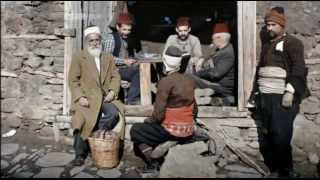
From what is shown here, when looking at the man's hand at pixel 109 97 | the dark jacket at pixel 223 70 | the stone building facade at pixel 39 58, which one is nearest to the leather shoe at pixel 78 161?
the man's hand at pixel 109 97

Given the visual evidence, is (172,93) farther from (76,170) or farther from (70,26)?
(70,26)

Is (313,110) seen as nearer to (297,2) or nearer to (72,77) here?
(297,2)

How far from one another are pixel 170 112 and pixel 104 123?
0.96 meters

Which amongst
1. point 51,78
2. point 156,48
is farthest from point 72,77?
point 156,48

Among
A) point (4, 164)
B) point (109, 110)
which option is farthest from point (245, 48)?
point (4, 164)

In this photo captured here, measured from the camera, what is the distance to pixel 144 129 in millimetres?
5934

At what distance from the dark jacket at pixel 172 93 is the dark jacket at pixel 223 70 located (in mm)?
1164

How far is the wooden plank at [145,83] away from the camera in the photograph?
7.08 meters

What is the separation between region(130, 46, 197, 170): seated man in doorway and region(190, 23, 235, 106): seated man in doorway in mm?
1146

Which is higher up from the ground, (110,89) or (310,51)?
(310,51)

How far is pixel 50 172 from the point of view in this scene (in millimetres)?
6129

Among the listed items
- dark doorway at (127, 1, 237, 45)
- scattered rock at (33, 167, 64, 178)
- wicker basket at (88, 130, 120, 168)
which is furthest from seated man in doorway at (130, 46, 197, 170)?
dark doorway at (127, 1, 237, 45)

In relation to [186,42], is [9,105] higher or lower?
lower

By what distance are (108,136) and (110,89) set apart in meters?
0.69
